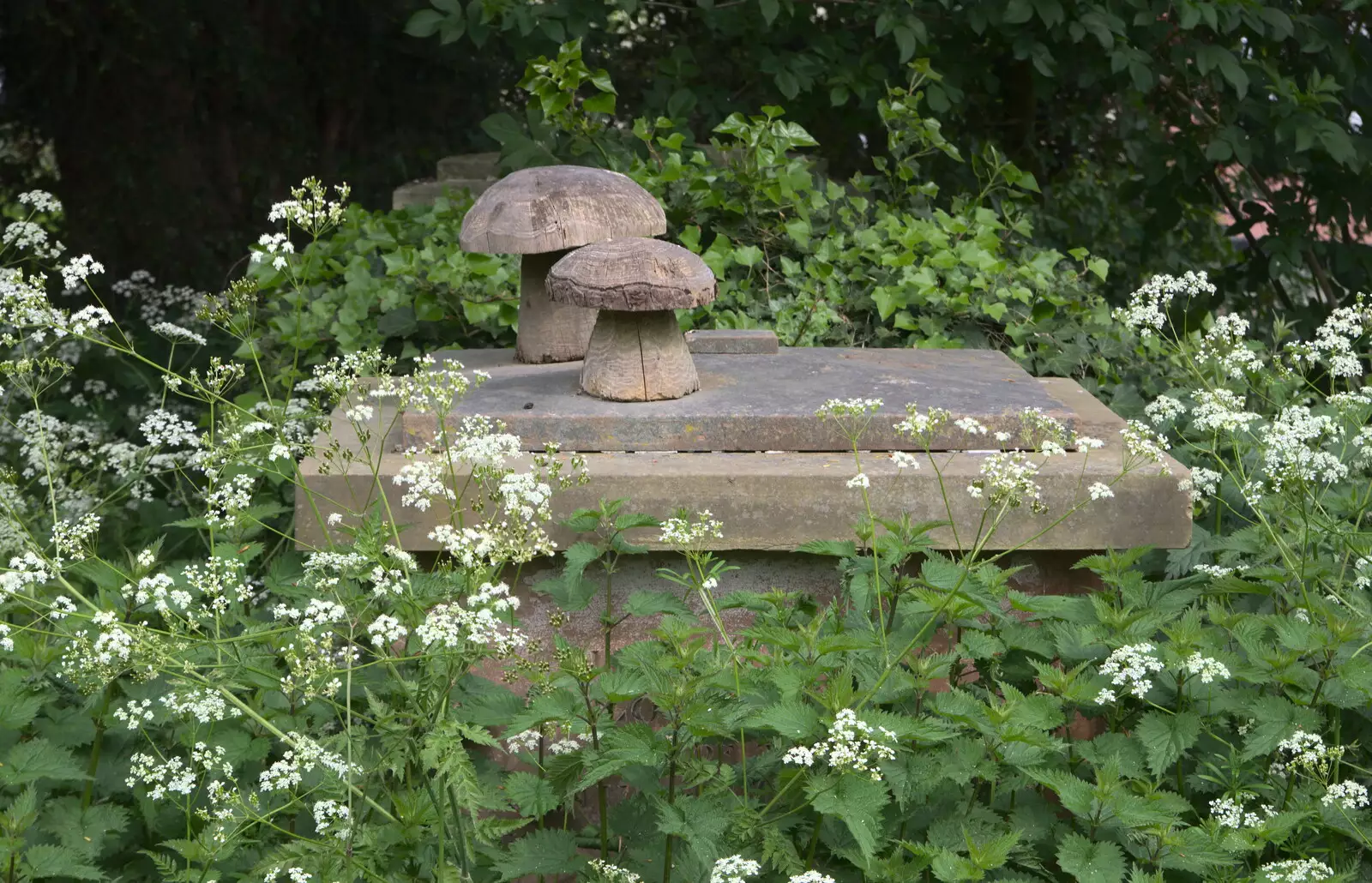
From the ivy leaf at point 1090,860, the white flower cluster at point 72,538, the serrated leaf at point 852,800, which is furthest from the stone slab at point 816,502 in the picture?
the serrated leaf at point 852,800

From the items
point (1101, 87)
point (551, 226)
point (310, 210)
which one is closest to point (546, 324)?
point (551, 226)

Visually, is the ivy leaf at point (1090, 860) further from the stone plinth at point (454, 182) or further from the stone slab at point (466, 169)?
the stone slab at point (466, 169)

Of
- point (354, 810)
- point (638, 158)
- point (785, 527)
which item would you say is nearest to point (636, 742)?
point (354, 810)

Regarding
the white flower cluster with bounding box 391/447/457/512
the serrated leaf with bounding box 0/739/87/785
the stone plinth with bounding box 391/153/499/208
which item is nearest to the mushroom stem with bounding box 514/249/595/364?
the white flower cluster with bounding box 391/447/457/512

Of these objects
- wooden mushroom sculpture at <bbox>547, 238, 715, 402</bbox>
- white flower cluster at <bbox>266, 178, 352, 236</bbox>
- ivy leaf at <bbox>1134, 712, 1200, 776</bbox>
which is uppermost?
white flower cluster at <bbox>266, 178, 352, 236</bbox>

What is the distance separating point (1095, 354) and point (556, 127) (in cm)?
236

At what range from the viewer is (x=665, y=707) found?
213cm

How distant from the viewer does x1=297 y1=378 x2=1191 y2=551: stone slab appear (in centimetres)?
293

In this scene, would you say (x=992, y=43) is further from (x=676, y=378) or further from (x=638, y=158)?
(x=676, y=378)

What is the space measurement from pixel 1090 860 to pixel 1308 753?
42 centimetres

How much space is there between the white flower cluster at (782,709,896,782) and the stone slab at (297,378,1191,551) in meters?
0.88

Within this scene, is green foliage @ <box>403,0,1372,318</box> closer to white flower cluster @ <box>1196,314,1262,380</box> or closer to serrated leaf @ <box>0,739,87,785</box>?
white flower cluster @ <box>1196,314,1262,380</box>

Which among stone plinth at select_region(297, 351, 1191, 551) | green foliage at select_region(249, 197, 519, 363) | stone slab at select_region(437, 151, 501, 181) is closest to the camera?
stone plinth at select_region(297, 351, 1191, 551)

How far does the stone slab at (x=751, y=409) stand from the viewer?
3.15 metres
